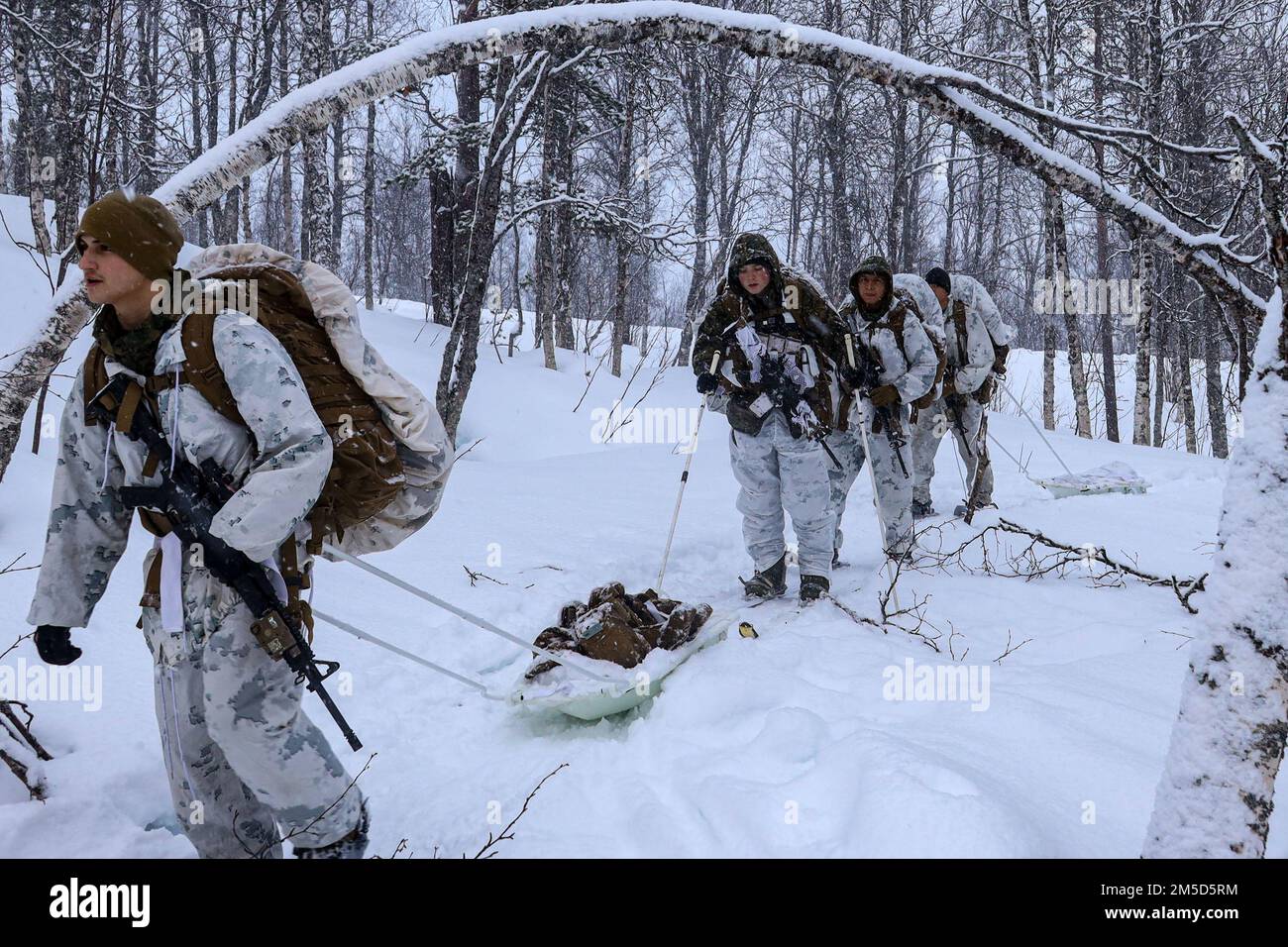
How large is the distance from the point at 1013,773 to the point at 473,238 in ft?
18.3

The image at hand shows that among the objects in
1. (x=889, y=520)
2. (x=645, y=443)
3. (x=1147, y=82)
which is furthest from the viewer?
(x=1147, y=82)

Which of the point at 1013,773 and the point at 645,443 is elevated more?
the point at 645,443

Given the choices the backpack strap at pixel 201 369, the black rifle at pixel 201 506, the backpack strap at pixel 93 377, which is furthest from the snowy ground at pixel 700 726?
the backpack strap at pixel 201 369

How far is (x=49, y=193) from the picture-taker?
1977 cm

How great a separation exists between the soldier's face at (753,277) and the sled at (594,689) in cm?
221

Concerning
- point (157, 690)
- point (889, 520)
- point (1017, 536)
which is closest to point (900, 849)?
point (157, 690)

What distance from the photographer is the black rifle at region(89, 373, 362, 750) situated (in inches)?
77.2

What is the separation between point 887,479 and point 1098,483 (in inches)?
154

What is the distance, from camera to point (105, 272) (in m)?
1.99

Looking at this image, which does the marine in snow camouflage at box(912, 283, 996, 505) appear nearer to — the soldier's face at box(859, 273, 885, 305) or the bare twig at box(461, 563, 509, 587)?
the soldier's face at box(859, 273, 885, 305)

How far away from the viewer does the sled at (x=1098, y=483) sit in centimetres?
815

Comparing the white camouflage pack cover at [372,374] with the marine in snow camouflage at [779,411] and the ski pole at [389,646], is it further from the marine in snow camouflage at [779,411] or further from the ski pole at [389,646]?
the marine in snow camouflage at [779,411]
